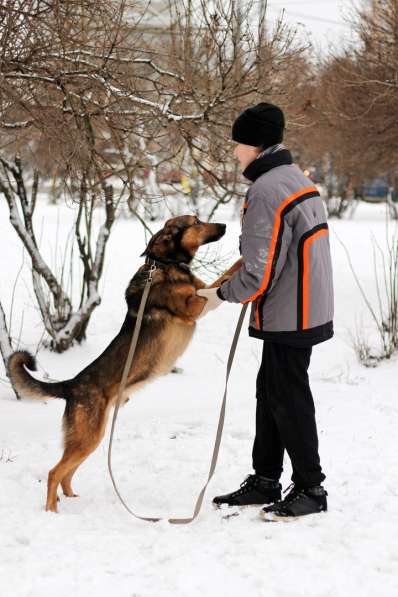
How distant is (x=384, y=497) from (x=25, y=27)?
4018 millimetres

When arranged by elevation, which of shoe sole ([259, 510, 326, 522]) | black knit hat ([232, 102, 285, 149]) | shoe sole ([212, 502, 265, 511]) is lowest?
shoe sole ([212, 502, 265, 511])

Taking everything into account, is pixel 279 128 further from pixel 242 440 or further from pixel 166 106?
pixel 242 440

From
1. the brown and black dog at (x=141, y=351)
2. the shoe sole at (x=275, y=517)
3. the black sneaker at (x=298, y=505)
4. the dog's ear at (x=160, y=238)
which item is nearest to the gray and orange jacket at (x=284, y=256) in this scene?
the brown and black dog at (x=141, y=351)

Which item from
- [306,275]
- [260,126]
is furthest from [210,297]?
[260,126]

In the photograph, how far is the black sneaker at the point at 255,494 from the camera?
4.12 m

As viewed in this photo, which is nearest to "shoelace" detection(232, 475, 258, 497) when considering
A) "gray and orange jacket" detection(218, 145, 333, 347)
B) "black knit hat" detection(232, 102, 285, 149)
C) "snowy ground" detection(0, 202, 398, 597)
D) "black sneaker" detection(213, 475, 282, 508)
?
"black sneaker" detection(213, 475, 282, 508)

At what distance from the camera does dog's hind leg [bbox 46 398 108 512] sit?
4105mm

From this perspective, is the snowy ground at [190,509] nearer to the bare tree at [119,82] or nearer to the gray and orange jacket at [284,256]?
the gray and orange jacket at [284,256]

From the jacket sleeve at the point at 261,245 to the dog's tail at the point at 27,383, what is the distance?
1.44m

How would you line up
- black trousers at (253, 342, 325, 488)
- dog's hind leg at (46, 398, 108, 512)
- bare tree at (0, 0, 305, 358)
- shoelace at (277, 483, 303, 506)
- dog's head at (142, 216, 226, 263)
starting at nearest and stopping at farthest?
black trousers at (253, 342, 325, 488), shoelace at (277, 483, 303, 506), dog's hind leg at (46, 398, 108, 512), dog's head at (142, 216, 226, 263), bare tree at (0, 0, 305, 358)

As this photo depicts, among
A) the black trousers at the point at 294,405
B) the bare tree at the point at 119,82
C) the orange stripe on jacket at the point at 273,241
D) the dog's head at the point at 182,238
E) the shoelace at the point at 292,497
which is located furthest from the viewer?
the bare tree at the point at 119,82

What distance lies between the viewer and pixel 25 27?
482cm

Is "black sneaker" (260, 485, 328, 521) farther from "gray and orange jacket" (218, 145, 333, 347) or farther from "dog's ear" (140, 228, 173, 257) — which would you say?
"dog's ear" (140, 228, 173, 257)

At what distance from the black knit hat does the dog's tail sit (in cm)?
192
